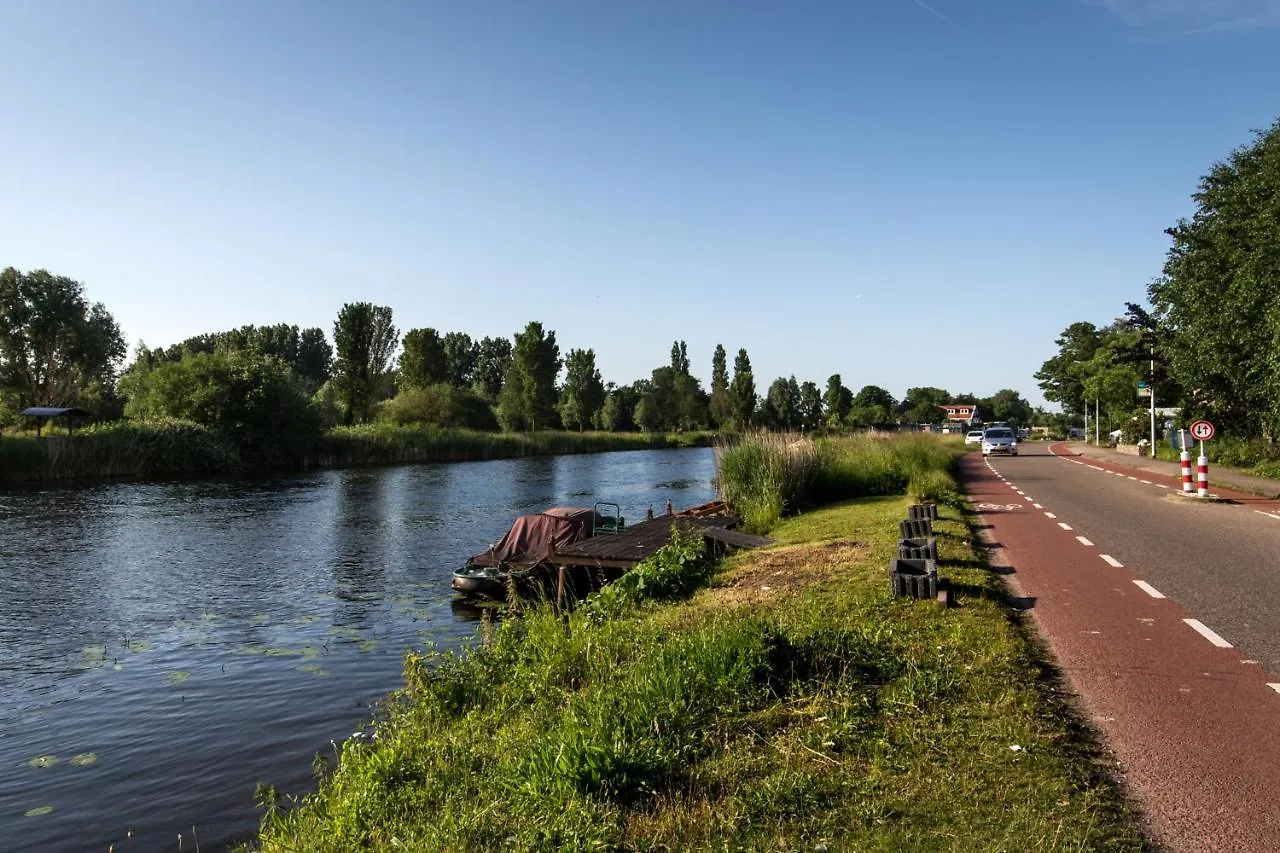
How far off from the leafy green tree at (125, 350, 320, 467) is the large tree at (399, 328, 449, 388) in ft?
93.6

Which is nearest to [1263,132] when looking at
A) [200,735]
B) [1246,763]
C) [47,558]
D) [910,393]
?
[1246,763]

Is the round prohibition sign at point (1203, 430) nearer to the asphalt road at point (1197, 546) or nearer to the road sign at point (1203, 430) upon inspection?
the road sign at point (1203, 430)

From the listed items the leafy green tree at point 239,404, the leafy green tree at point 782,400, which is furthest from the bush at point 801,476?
the leafy green tree at point 782,400

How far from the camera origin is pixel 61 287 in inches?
2731

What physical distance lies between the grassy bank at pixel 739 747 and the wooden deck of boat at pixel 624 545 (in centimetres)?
613

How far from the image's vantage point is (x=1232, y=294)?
25.0m

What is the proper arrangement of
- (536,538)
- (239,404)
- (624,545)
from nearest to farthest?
(624,545), (536,538), (239,404)

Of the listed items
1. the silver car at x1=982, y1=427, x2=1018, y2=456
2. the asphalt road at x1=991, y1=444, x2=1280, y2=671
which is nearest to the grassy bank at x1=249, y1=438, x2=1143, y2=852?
the asphalt road at x1=991, y1=444, x2=1280, y2=671

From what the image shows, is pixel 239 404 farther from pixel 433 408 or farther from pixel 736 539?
pixel 736 539

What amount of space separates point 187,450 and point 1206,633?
164 ft

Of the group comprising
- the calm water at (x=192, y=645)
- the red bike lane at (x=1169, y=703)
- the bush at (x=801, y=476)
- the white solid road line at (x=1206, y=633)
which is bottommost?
the calm water at (x=192, y=645)

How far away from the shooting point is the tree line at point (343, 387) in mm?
52594

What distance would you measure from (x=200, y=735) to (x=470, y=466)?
158 feet

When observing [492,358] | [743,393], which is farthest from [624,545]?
[492,358]
